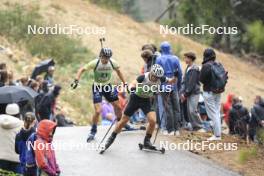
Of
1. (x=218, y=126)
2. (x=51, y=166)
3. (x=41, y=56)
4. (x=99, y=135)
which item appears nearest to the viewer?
(x=51, y=166)

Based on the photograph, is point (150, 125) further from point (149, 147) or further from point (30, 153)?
point (30, 153)

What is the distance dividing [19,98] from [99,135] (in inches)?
93.6

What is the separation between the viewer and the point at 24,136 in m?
9.07

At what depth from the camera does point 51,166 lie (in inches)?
348

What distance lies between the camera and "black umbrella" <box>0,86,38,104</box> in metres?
11.7

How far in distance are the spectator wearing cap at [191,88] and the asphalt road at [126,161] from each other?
4.25 feet

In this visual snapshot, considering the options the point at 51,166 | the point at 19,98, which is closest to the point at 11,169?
the point at 51,166

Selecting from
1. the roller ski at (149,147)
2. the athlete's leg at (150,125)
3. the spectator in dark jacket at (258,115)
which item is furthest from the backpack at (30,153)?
the spectator in dark jacket at (258,115)

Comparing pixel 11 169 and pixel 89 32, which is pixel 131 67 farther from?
pixel 11 169

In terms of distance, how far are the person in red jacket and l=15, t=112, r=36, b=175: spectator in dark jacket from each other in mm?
231

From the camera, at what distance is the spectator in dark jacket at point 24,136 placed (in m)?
9.04

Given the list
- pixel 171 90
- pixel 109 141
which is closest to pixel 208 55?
pixel 171 90

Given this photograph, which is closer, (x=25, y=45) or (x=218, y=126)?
(x=218, y=126)

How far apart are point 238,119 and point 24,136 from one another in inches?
276
